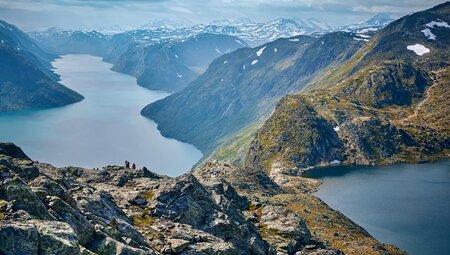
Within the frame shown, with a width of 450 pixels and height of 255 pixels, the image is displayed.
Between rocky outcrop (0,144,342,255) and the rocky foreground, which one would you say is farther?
the rocky foreground

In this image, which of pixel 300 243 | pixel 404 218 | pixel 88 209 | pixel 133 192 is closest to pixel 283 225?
pixel 300 243

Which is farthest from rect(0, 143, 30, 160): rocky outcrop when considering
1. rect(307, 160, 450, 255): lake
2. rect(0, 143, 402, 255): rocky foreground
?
rect(307, 160, 450, 255): lake

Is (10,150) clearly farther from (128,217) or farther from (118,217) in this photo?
(118,217)

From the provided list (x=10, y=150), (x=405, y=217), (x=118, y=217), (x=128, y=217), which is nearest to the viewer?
(x=118, y=217)

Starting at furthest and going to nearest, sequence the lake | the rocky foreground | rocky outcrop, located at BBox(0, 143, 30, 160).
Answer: the lake
rocky outcrop, located at BBox(0, 143, 30, 160)
the rocky foreground

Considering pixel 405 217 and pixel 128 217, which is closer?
pixel 128 217

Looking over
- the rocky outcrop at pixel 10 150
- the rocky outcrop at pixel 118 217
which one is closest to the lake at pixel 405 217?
the rocky outcrop at pixel 118 217

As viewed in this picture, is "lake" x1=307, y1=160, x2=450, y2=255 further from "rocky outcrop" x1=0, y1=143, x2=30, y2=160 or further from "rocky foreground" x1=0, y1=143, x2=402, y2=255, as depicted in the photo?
"rocky outcrop" x1=0, y1=143, x2=30, y2=160

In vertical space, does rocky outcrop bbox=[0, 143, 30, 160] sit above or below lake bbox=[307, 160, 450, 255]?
above

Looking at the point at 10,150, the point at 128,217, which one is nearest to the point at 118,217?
the point at 128,217
